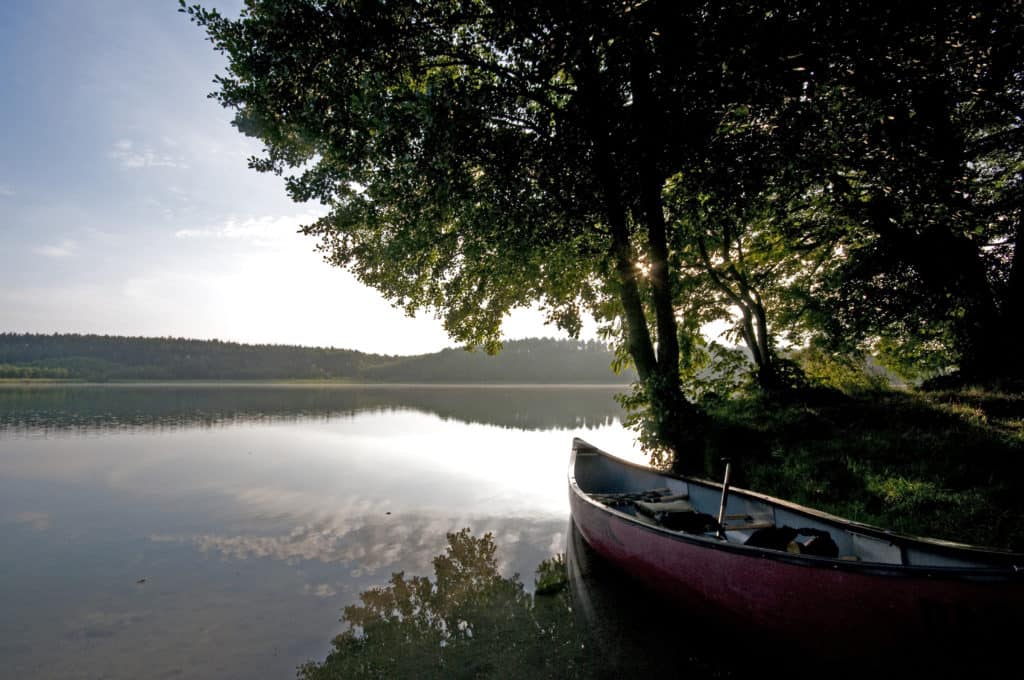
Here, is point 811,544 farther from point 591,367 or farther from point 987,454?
point 591,367

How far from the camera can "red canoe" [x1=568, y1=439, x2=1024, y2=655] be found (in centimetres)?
371

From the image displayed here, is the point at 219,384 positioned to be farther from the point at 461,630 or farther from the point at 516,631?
the point at 516,631

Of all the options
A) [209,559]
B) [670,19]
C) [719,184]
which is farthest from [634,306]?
[209,559]

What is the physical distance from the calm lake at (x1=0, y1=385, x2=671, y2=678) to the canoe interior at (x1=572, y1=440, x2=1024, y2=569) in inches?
60.2

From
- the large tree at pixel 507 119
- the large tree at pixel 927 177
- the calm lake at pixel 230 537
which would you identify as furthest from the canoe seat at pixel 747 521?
the large tree at pixel 927 177

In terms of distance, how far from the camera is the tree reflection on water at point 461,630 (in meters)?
5.41

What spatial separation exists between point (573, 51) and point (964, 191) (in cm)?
1309

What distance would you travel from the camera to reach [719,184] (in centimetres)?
1154

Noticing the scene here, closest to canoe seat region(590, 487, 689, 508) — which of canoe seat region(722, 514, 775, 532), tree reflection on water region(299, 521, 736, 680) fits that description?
tree reflection on water region(299, 521, 736, 680)

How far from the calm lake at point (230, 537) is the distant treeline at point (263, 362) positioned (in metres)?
109

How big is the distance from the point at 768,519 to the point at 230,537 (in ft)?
33.4

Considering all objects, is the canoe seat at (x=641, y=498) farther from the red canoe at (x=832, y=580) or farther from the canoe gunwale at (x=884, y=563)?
the canoe gunwale at (x=884, y=563)

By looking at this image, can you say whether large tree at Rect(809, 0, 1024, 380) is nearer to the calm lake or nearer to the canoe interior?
the canoe interior

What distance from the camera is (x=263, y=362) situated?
14462 centimetres
